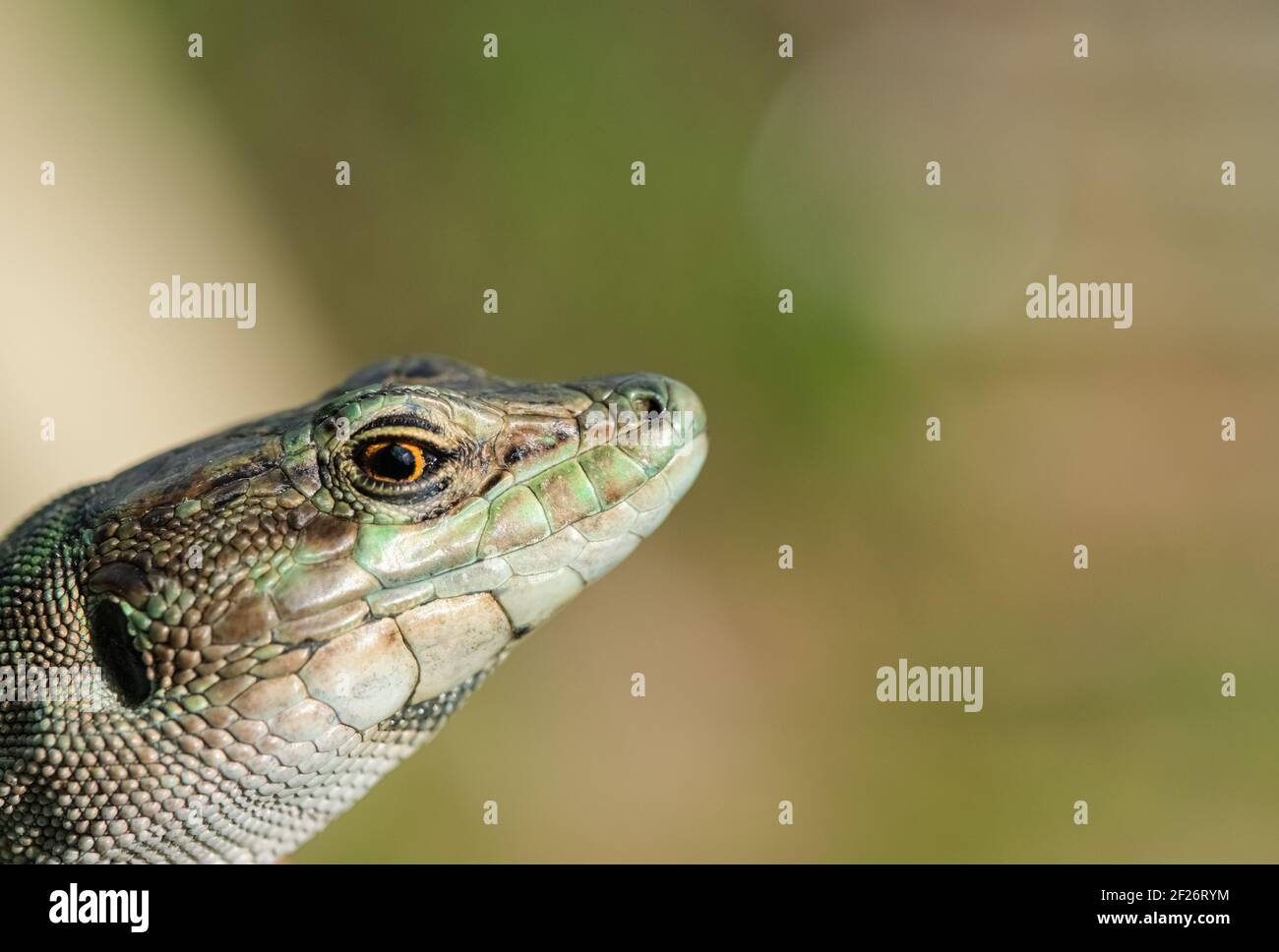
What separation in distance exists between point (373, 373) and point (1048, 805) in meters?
7.33

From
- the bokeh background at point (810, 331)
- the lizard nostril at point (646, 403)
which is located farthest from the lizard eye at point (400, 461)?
the bokeh background at point (810, 331)

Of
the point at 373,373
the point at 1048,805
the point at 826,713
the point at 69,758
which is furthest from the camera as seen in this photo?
the point at 826,713

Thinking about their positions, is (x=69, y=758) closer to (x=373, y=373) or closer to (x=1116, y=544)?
(x=373, y=373)

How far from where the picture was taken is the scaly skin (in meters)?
2.42

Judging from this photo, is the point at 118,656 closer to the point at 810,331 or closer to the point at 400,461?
the point at 400,461

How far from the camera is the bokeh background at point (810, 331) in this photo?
8.89 m

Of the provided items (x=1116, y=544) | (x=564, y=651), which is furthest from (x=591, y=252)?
(x=1116, y=544)

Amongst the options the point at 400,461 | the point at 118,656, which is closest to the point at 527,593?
the point at 400,461

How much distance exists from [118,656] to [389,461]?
29.1 inches

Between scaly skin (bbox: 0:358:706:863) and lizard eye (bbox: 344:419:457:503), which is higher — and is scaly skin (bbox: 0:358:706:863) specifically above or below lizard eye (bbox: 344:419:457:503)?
below

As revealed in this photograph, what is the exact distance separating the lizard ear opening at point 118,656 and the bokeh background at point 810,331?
635 centimetres

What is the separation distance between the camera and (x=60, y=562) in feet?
8.34

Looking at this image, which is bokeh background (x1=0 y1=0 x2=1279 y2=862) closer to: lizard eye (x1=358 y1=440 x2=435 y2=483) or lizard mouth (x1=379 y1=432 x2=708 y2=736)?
lizard mouth (x1=379 y1=432 x2=708 y2=736)

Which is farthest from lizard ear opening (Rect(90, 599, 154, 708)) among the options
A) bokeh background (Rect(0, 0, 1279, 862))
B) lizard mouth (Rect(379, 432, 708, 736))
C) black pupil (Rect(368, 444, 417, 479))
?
bokeh background (Rect(0, 0, 1279, 862))
